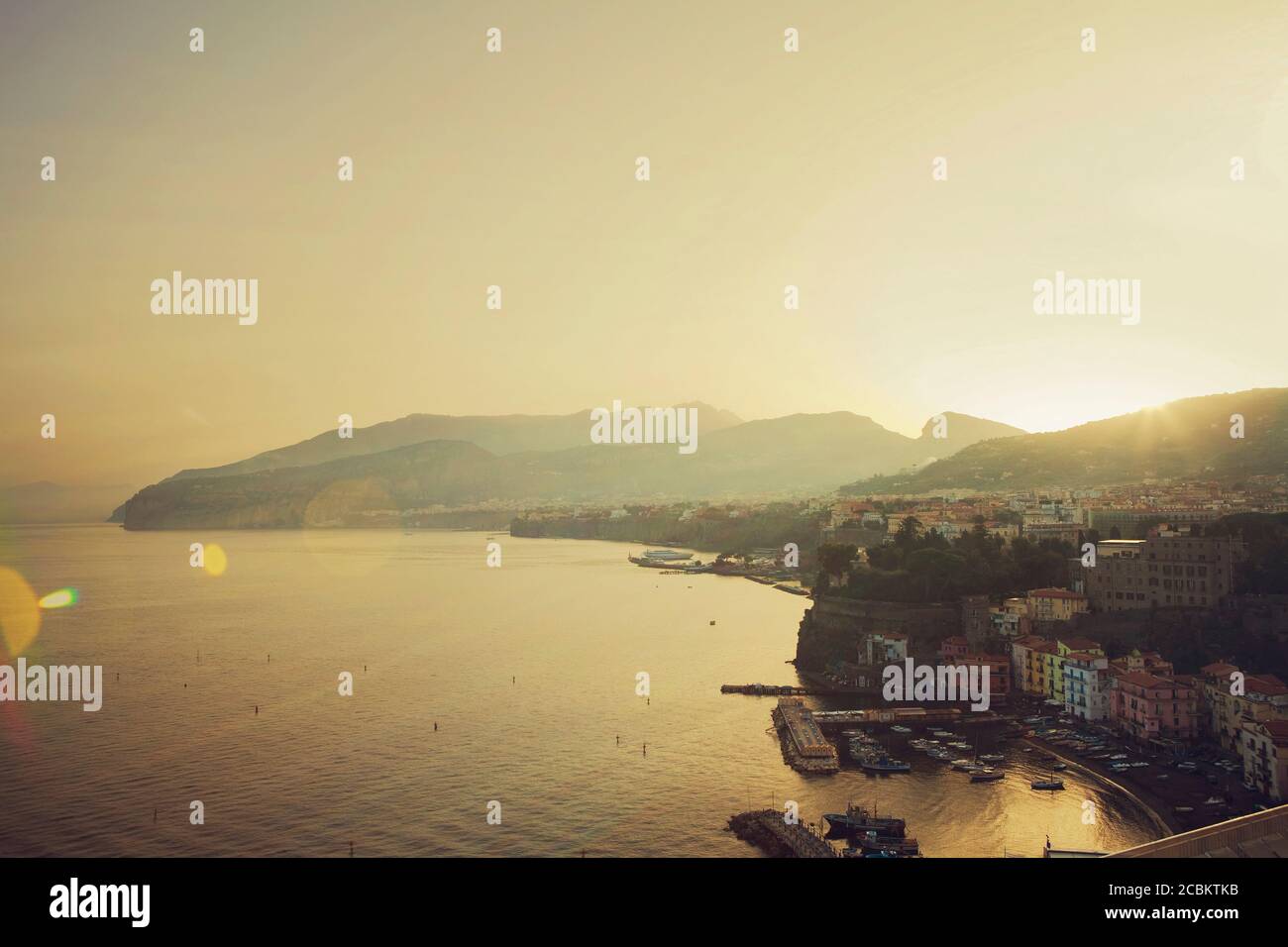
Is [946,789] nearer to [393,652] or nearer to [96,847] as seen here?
[96,847]

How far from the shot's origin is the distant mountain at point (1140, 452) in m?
44.4

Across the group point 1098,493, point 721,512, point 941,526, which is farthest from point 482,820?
point 721,512

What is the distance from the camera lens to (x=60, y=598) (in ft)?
123

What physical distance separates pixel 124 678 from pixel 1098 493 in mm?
39289

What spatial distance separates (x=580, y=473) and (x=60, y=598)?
3858 inches

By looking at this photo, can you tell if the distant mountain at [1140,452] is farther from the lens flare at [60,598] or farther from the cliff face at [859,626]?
the lens flare at [60,598]

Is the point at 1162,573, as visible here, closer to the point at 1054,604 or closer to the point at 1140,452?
the point at 1054,604

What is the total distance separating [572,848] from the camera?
35.9 feet

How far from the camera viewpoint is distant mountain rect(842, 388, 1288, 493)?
44438mm

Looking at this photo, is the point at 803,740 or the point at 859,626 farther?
the point at 859,626

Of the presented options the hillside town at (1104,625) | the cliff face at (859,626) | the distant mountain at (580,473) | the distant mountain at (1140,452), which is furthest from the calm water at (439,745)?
the distant mountain at (580,473)

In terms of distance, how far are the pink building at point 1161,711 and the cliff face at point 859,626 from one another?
18.7 ft

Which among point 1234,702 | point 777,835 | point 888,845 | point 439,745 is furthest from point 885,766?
point 439,745

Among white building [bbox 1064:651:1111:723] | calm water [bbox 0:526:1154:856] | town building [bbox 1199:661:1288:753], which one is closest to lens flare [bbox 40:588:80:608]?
calm water [bbox 0:526:1154:856]
